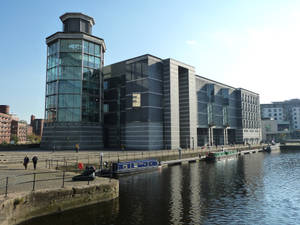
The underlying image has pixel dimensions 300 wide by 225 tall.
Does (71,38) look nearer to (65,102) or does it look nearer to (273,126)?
(65,102)

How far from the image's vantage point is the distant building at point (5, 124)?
5531 inches

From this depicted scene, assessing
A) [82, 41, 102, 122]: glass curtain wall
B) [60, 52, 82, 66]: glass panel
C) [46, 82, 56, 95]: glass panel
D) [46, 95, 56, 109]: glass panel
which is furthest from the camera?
[82, 41, 102, 122]: glass curtain wall

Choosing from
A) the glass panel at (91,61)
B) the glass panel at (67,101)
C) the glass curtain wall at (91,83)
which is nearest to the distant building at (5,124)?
the glass panel at (67,101)

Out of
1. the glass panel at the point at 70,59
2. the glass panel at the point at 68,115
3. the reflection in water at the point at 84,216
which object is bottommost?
the reflection in water at the point at 84,216

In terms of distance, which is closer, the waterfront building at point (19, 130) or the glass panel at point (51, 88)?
the glass panel at point (51, 88)

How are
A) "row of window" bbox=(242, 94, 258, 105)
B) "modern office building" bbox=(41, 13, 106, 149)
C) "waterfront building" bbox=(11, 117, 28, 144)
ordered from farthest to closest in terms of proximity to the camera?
1. "waterfront building" bbox=(11, 117, 28, 144)
2. "row of window" bbox=(242, 94, 258, 105)
3. "modern office building" bbox=(41, 13, 106, 149)

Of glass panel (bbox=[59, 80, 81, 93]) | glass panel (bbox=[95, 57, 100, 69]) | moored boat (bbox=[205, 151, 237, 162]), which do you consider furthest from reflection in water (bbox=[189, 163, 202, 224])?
glass panel (bbox=[95, 57, 100, 69])

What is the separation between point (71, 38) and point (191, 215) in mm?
69427

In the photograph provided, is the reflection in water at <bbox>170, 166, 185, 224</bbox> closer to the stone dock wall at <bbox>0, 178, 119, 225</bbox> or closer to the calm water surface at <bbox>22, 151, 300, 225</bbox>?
the calm water surface at <bbox>22, 151, 300, 225</bbox>

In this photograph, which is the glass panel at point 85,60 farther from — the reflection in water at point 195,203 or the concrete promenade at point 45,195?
the reflection in water at point 195,203

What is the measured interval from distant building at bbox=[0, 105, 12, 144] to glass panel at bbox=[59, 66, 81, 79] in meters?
96.4

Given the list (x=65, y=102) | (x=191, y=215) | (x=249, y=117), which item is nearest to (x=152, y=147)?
(x=65, y=102)

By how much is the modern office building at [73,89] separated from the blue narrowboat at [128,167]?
33903mm

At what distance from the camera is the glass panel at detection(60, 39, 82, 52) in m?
72.3
